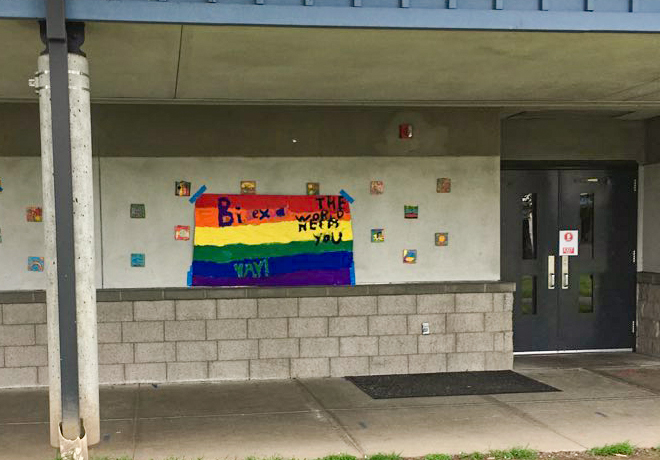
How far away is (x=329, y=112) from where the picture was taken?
737 cm

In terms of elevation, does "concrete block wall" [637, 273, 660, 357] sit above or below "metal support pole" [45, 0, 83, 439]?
below

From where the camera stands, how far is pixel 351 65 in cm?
548

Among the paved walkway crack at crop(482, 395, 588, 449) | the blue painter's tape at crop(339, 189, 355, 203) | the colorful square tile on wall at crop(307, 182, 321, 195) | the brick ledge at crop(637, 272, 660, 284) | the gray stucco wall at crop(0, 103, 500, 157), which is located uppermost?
the gray stucco wall at crop(0, 103, 500, 157)

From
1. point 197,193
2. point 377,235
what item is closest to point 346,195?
point 377,235

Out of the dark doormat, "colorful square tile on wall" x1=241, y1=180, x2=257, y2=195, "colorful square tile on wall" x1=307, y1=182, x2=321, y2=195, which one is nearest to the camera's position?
the dark doormat

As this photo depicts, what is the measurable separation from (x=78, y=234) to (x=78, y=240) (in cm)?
4

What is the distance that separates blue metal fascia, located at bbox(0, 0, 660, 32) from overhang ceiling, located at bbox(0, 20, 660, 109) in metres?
0.11

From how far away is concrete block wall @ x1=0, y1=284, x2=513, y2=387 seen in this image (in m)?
6.93

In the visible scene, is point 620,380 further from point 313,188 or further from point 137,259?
point 137,259

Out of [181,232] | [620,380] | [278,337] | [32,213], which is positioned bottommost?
[620,380]

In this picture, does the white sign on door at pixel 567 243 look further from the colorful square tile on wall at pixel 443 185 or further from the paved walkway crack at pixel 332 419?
the paved walkway crack at pixel 332 419

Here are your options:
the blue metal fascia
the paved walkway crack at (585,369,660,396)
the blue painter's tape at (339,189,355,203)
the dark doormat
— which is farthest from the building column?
the paved walkway crack at (585,369,660,396)

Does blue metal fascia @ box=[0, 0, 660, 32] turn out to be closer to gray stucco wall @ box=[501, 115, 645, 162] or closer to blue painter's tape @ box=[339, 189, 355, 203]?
blue painter's tape @ box=[339, 189, 355, 203]

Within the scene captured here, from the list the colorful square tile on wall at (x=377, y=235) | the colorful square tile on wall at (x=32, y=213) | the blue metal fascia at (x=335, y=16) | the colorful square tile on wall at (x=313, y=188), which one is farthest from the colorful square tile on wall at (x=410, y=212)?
the colorful square tile on wall at (x=32, y=213)
